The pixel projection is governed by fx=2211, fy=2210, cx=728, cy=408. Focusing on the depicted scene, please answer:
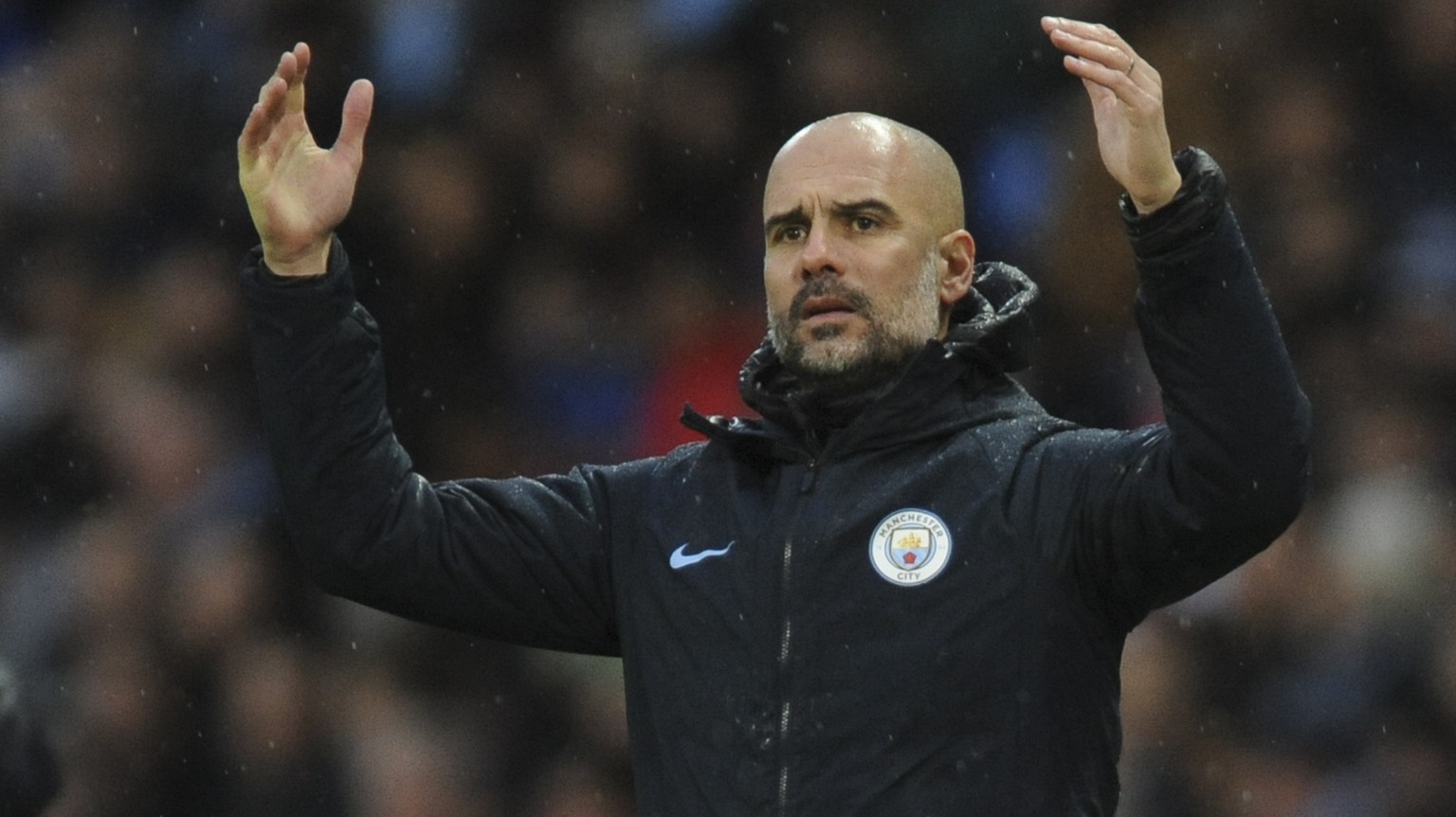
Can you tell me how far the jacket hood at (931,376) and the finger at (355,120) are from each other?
0.64 meters

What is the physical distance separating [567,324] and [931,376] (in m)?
2.73

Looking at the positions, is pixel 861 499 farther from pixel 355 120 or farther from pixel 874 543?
pixel 355 120

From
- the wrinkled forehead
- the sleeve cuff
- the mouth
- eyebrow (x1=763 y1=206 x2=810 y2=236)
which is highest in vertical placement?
the sleeve cuff

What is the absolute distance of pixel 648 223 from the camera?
600cm

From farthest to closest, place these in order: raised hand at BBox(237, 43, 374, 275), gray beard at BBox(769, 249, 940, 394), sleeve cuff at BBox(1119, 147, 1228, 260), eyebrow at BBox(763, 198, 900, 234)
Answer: eyebrow at BBox(763, 198, 900, 234) → gray beard at BBox(769, 249, 940, 394) → raised hand at BBox(237, 43, 374, 275) → sleeve cuff at BBox(1119, 147, 1228, 260)

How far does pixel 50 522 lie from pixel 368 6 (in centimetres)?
167

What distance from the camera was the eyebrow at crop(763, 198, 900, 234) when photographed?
346 centimetres

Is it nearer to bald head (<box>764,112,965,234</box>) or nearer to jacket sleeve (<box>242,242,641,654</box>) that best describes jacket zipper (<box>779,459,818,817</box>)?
jacket sleeve (<box>242,242,641,654</box>)

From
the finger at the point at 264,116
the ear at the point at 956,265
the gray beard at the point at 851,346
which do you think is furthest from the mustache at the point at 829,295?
the finger at the point at 264,116

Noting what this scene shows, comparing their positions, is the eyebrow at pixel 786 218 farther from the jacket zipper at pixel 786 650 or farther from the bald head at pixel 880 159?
the jacket zipper at pixel 786 650

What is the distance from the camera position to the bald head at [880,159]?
138 inches

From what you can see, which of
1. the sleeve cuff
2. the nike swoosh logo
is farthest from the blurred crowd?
the sleeve cuff

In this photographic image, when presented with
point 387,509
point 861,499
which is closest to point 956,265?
point 861,499

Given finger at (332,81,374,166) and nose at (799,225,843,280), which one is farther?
nose at (799,225,843,280)
